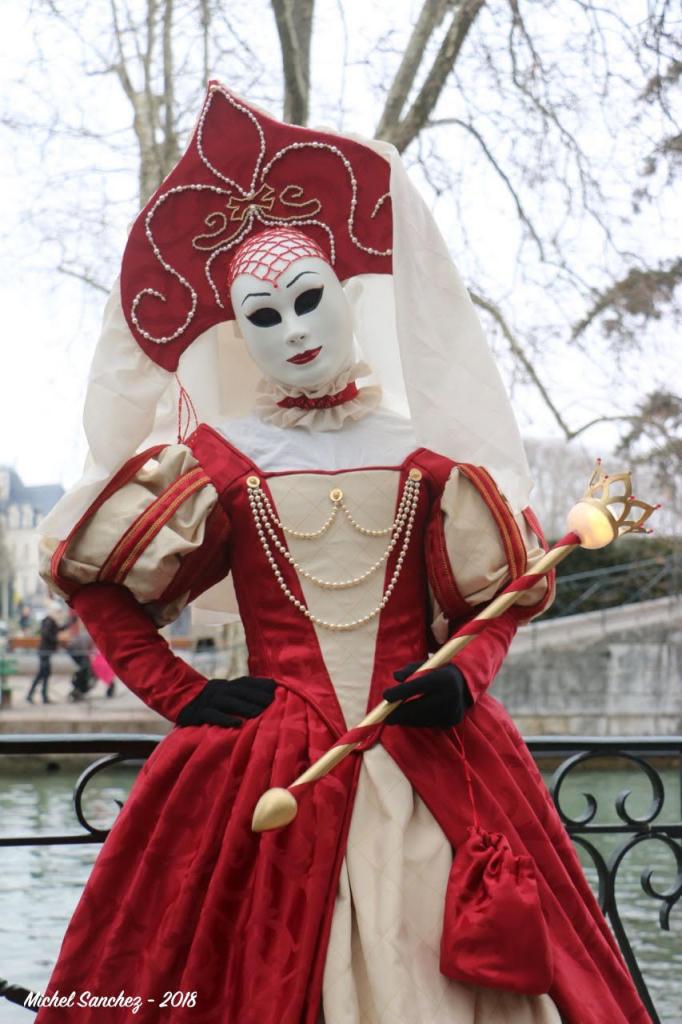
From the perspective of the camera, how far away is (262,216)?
217cm

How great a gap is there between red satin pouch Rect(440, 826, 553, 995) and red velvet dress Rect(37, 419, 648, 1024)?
103 millimetres

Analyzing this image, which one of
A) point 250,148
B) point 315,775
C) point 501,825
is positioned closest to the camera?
point 315,775

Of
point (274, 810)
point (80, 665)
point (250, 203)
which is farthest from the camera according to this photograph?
point (80, 665)

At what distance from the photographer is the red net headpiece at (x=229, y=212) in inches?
84.2

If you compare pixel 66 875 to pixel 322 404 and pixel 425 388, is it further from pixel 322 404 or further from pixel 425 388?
pixel 425 388

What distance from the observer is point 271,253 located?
205cm

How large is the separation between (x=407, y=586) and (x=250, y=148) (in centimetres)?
79

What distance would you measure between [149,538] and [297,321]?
16.9 inches

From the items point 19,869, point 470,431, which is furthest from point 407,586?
point 19,869

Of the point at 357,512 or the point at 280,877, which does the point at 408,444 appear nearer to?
the point at 357,512

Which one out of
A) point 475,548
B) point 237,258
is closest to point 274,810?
point 475,548

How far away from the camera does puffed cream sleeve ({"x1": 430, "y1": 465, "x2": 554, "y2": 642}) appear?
1996mm

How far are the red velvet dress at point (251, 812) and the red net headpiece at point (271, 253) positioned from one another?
290mm

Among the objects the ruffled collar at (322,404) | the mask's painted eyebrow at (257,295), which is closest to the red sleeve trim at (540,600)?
the ruffled collar at (322,404)
